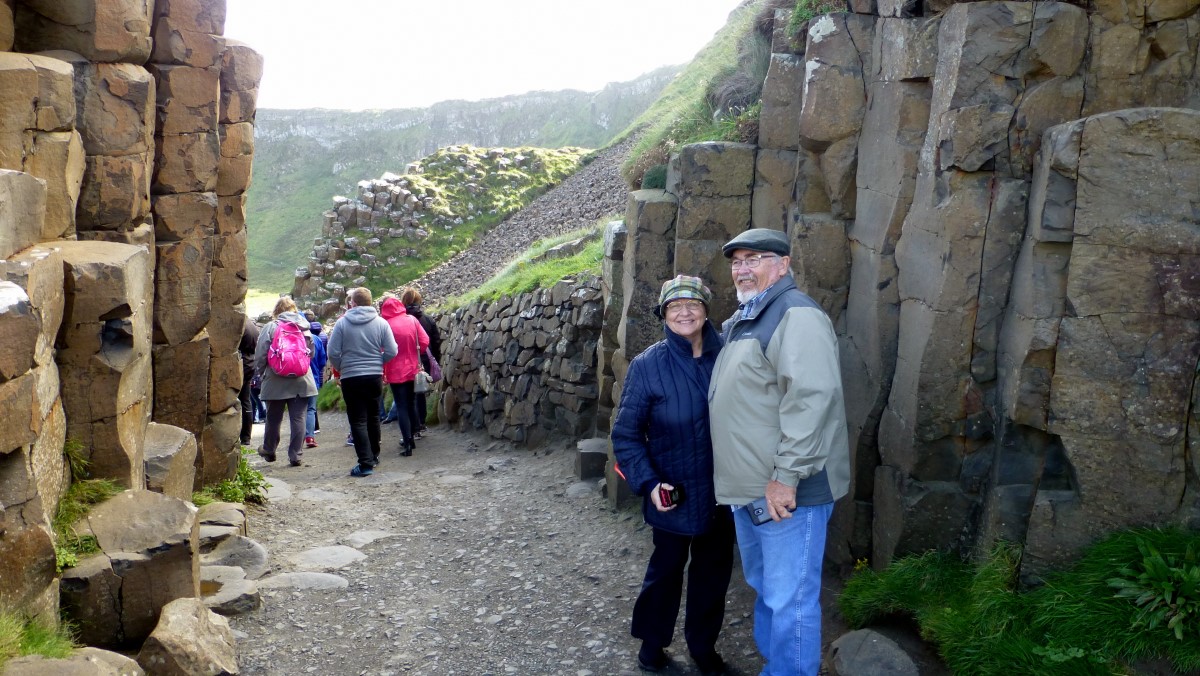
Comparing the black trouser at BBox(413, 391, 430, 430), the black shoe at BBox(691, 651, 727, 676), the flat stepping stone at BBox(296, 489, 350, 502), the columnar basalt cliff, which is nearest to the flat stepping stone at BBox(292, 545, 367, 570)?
the columnar basalt cliff

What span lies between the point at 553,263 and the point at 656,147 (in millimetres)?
4843

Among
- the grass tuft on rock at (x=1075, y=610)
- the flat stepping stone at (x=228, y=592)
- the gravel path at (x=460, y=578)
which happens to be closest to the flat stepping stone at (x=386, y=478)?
the gravel path at (x=460, y=578)

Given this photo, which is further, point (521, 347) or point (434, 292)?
point (434, 292)

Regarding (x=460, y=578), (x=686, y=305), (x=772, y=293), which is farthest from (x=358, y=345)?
(x=772, y=293)

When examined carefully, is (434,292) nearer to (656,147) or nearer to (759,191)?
(656,147)

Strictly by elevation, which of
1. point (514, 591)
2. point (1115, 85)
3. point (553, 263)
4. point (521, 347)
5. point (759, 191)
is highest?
point (1115, 85)

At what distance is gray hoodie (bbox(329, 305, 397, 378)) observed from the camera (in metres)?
11.1

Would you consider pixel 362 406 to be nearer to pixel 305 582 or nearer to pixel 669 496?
pixel 305 582

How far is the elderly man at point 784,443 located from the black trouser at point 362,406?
700 cm

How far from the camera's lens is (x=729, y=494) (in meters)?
4.94

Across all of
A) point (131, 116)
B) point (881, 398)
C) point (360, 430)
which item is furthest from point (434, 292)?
point (881, 398)

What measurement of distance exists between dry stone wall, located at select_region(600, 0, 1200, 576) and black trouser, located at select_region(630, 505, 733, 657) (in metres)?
1.19

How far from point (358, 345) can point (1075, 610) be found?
27.3 ft

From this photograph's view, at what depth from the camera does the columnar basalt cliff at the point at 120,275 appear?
16.4 feet
